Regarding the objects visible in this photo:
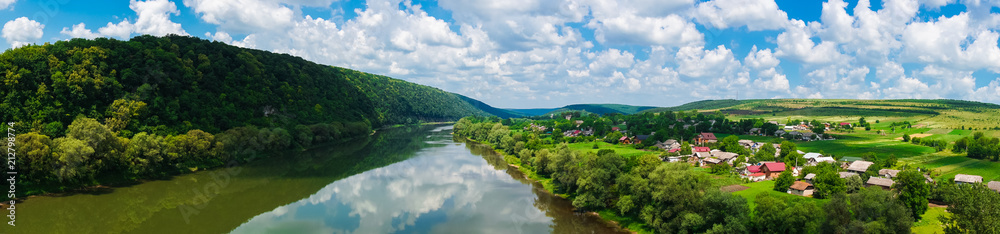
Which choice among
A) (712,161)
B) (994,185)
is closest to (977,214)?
(994,185)

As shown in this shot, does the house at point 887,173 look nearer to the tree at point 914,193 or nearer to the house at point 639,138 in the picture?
the tree at point 914,193

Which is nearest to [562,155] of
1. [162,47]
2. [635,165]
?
[635,165]

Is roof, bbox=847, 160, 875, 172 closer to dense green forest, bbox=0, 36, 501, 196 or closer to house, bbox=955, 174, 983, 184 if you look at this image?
house, bbox=955, 174, 983, 184

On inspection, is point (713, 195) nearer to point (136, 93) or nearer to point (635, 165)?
point (635, 165)

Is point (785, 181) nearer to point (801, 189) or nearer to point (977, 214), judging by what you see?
point (801, 189)

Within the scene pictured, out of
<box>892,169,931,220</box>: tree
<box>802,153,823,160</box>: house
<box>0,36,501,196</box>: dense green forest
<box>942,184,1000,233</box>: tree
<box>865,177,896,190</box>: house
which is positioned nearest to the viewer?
<box>942,184,1000,233</box>: tree

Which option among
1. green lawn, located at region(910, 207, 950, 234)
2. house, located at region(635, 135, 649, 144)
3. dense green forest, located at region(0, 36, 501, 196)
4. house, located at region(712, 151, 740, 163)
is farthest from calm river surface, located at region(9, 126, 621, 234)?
house, located at region(635, 135, 649, 144)
